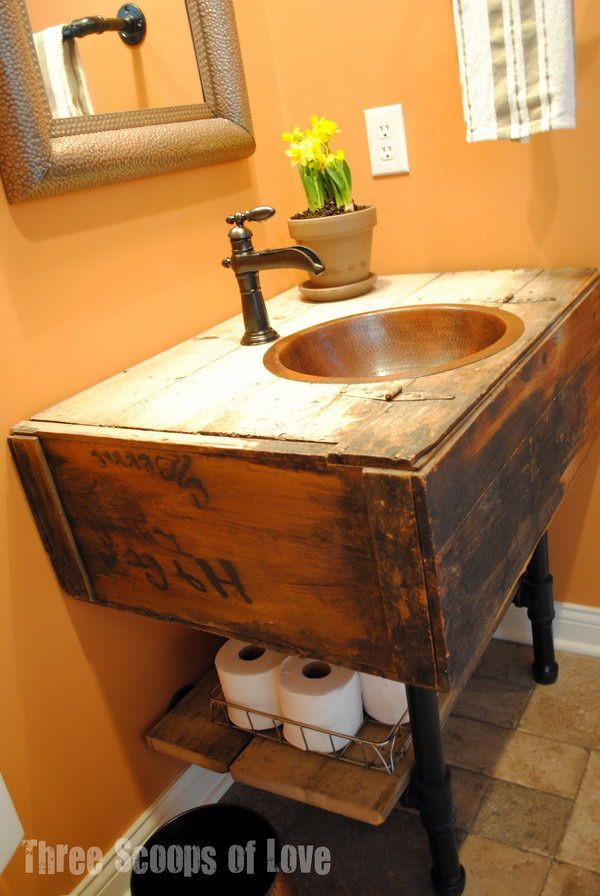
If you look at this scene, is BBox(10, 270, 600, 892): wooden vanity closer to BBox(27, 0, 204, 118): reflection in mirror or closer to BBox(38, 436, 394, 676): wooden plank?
BBox(38, 436, 394, 676): wooden plank

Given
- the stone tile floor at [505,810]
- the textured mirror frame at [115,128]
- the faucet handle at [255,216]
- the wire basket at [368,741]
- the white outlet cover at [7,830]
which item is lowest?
the stone tile floor at [505,810]


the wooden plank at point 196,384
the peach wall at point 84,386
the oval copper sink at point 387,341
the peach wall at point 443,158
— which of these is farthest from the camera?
the peach wall at point 443,158

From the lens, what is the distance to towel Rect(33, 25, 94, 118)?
105 cm

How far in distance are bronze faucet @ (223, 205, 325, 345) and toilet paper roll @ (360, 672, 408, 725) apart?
561 mm

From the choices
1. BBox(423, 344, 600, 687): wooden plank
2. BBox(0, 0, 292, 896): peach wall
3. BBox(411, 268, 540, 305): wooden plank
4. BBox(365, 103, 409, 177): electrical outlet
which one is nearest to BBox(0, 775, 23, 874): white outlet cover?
BBox(0, 0, 292, 896): peach wall

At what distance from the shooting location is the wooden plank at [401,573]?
0.76m

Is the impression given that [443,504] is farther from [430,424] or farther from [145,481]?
[145,481]

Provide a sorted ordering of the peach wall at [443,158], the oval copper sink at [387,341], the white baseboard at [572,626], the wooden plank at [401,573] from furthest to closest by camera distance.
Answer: the white baseboard at [572,626] → the peach wall at [443,158] → the oval copper sink at [387,341] → the wooden plank at [401,573]

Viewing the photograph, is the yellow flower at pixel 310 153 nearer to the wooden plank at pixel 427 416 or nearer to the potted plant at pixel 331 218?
the potted plant at pixel 331 218

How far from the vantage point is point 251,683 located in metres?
1.25

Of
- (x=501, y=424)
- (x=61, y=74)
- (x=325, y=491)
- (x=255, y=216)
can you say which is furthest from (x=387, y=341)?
(x=61, y=74)

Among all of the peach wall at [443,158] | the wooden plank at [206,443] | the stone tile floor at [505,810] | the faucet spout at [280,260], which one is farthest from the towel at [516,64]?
the stone tile floor at [505,810]

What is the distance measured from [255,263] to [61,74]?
0.37 meters

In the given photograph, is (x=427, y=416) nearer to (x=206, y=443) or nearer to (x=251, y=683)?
(x=206, y=443)
